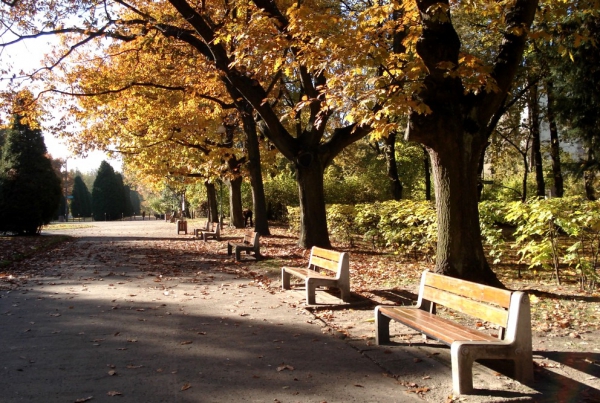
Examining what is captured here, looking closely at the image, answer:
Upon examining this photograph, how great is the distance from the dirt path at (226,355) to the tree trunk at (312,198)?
528 cm

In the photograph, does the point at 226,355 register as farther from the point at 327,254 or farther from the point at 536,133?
the point at 536,133

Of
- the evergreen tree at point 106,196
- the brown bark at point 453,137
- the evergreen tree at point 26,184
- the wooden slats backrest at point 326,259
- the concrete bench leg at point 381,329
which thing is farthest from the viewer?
the evergreen tree at point 106,196

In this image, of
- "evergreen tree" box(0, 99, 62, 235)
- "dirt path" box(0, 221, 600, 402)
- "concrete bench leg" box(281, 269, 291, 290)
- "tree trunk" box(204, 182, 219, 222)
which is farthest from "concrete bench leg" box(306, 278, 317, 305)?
"tree trunk" box(204, 182, 219, 222)

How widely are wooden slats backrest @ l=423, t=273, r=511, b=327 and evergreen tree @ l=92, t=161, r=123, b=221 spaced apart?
8513 cm

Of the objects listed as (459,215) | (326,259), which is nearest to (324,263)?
(326,259)

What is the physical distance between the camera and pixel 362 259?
1286 cm

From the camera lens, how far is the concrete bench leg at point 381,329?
18.5ft

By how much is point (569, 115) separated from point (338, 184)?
13.9m

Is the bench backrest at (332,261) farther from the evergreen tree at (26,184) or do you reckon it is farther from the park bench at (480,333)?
the evergreen tree at (26,184)

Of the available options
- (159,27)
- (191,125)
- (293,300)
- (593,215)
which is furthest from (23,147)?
(593,215)

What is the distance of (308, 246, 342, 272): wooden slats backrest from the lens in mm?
8047

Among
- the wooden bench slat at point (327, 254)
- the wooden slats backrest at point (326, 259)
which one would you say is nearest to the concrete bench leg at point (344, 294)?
the wooden slats backrest at point (326, 259)

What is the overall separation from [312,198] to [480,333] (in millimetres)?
9716

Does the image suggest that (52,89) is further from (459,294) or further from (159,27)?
(459,294)
